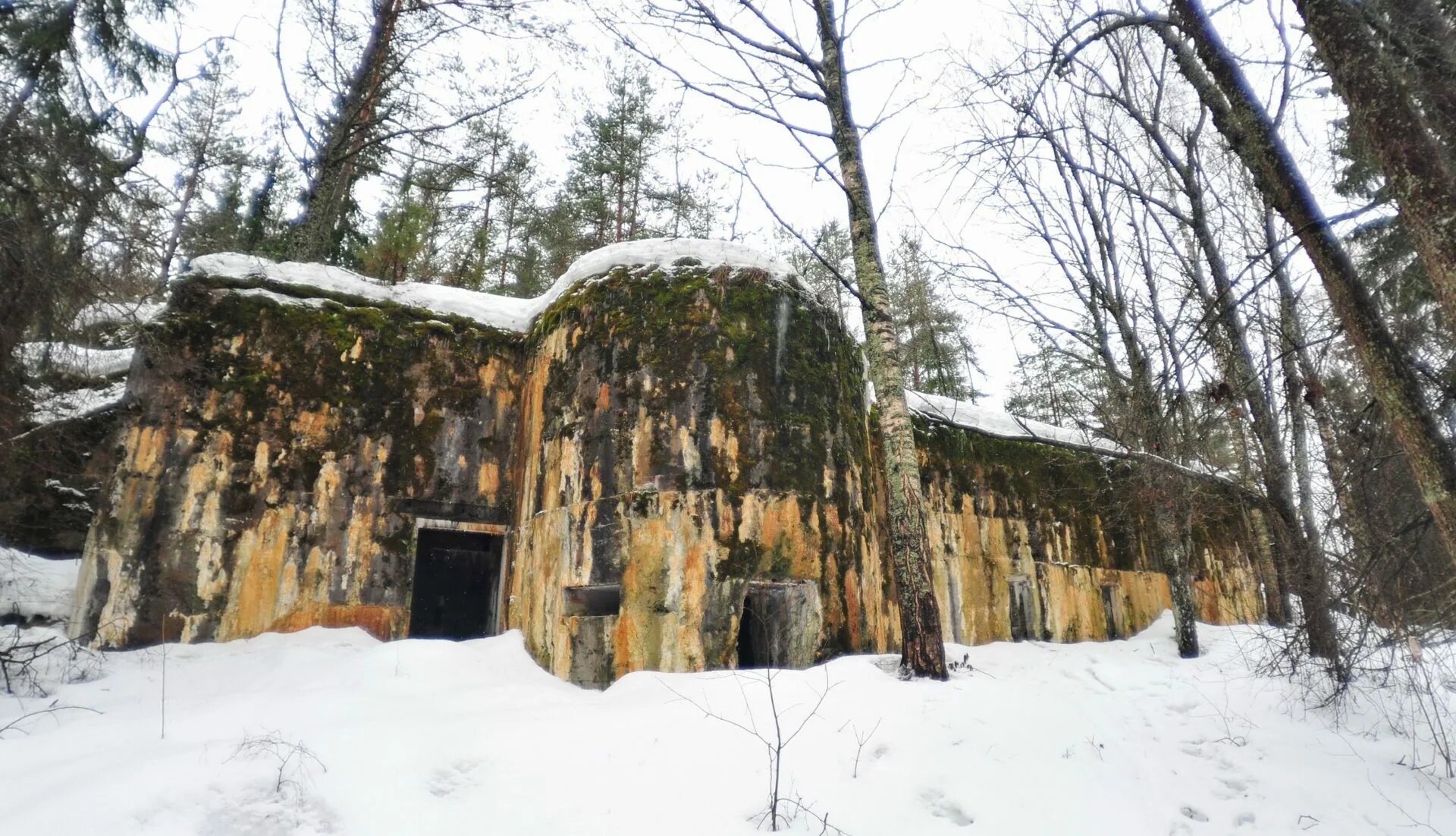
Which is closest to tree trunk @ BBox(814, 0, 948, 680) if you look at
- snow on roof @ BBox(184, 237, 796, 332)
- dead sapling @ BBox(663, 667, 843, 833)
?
dead sapling @ BBox(663, 667, 843, 833)

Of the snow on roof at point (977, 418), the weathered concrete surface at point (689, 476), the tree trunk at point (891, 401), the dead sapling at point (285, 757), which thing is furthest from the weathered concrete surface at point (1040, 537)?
the dead sapling at point (285, 757)

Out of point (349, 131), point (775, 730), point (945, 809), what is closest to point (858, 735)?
point (775, 730)

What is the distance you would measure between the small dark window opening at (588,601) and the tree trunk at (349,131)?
7.10m

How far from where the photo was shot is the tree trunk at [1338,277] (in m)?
3.29

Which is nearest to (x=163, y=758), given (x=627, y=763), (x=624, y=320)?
(x=627, y=763)

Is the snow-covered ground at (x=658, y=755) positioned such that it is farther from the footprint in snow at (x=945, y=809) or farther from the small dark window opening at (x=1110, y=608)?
the small dark window opening at (x=1110, y=608)

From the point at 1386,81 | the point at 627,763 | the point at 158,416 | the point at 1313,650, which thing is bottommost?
the point at 627,763

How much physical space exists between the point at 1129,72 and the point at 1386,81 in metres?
6.92

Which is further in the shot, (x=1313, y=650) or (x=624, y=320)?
(x=624, y=320)

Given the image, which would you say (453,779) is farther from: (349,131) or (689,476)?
(349,131)

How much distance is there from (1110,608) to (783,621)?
7830 millimetres

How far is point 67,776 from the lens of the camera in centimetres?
354

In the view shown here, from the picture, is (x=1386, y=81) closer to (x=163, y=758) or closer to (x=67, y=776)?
(x=163, y=758)

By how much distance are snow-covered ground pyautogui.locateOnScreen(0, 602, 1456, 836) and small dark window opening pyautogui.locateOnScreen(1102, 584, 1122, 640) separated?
16.7 ft
